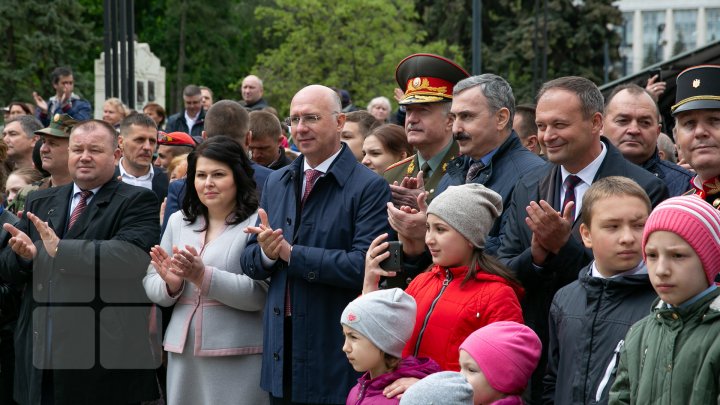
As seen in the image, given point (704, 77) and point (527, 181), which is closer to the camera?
point (704, 77)

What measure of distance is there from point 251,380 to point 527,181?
2030mm

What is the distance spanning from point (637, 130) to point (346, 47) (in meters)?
30.9

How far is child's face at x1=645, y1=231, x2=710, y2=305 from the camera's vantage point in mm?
3807

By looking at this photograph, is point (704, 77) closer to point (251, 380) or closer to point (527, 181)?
point (527, 181)

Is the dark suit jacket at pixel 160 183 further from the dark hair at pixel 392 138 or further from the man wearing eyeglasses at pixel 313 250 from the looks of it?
the man wearing eyeglasses at pixel 313 250

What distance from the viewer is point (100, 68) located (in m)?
23.7

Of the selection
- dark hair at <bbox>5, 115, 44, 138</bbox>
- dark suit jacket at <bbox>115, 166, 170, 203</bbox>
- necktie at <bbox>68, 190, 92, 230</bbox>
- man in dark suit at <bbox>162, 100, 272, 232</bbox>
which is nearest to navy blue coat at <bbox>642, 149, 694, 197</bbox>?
man in dark suit at <bbox>162, 100, 272, 232</bbox>

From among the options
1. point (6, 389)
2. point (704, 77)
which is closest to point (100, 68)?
point (6, 389)

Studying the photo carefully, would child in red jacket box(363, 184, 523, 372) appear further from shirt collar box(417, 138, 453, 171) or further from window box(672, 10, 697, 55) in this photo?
window box(672, 10, 697, 55)

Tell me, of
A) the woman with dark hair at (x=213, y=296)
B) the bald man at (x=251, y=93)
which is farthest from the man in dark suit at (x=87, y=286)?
the bald man at (x=251, y=93)

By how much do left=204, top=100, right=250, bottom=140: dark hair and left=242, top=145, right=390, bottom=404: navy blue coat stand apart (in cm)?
156

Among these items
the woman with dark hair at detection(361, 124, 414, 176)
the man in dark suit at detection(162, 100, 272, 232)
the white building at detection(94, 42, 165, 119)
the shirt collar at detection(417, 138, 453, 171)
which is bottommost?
the shirt collar at detection(417, 138, 453, 171)

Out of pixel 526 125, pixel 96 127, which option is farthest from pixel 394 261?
pixel 526 125

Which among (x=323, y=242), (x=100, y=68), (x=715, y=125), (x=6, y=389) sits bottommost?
(x=6, y=389)
